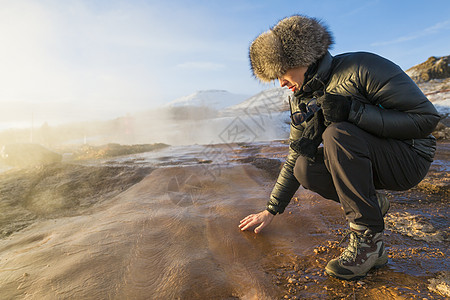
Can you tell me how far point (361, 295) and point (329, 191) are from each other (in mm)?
624

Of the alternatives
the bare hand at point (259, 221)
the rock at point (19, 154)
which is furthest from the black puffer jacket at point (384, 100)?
the rock at point (19, 154)

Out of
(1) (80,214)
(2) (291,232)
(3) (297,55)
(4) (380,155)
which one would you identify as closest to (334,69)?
(3) (297,55)

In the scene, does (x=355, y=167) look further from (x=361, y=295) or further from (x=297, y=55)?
(x=297, y=55)

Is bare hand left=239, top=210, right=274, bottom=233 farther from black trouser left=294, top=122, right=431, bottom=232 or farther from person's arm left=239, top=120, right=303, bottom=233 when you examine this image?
black trouser left=294, top=122, right=431, bottom=232

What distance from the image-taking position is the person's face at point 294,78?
5.48 ft

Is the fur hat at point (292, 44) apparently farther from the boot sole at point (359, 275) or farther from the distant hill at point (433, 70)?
the distant hill at point (433, 70)

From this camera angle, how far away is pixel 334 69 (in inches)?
64.4

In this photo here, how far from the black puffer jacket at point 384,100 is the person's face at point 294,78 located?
0.09 m

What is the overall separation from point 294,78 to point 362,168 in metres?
0.72

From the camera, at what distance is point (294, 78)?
1.72 m

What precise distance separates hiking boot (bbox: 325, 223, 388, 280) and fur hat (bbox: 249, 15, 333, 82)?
1026 millimetres

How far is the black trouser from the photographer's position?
1.35 metres

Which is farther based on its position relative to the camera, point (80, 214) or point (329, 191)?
point (80, 214)

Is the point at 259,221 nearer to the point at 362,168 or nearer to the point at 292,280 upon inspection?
the point at 292,280
